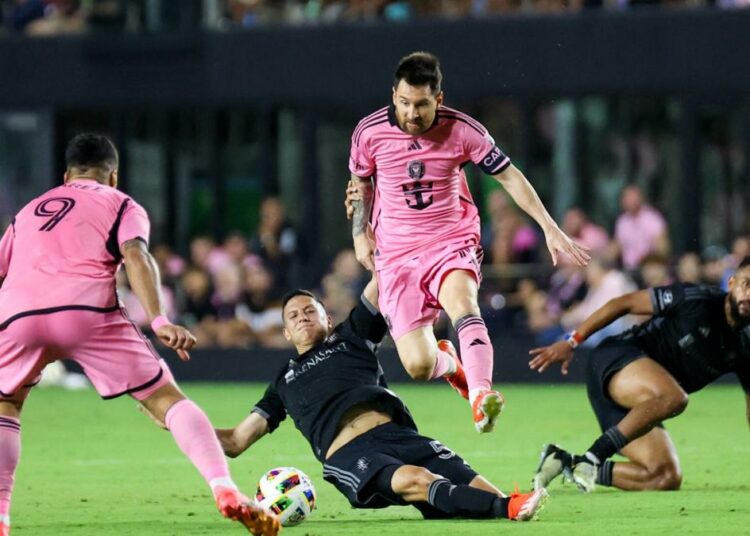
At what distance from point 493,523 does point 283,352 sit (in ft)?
37.4

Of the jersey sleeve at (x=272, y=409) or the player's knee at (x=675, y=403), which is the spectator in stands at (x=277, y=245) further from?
the jersey sleeve at (x=272, y=409)

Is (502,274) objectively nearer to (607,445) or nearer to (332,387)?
(607,445)

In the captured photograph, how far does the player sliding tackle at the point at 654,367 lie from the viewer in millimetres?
8875

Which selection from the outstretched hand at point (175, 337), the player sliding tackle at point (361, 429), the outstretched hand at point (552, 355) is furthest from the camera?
the outstretched hand at point (552, 355)

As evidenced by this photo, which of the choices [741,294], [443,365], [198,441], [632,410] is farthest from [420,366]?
[198,441]

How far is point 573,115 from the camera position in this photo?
20.3 metres

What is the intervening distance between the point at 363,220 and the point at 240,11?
501 inches

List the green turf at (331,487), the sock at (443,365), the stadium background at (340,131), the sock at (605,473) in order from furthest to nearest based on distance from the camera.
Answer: the stadium background at (340,131)
the sock at (605,473)
the sock at (443,365)
the green turf at (331,487)

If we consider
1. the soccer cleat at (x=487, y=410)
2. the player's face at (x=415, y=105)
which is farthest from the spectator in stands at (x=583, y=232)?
the soccer cleat at (x=487, y=410)

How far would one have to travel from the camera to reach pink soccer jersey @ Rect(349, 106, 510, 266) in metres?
8.86

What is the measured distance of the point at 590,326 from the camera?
29.0 feet

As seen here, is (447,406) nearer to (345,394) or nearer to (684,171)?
(684,171)

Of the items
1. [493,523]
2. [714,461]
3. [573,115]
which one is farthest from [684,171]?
[493,523]

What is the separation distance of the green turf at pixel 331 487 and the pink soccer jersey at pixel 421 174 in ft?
5.01
